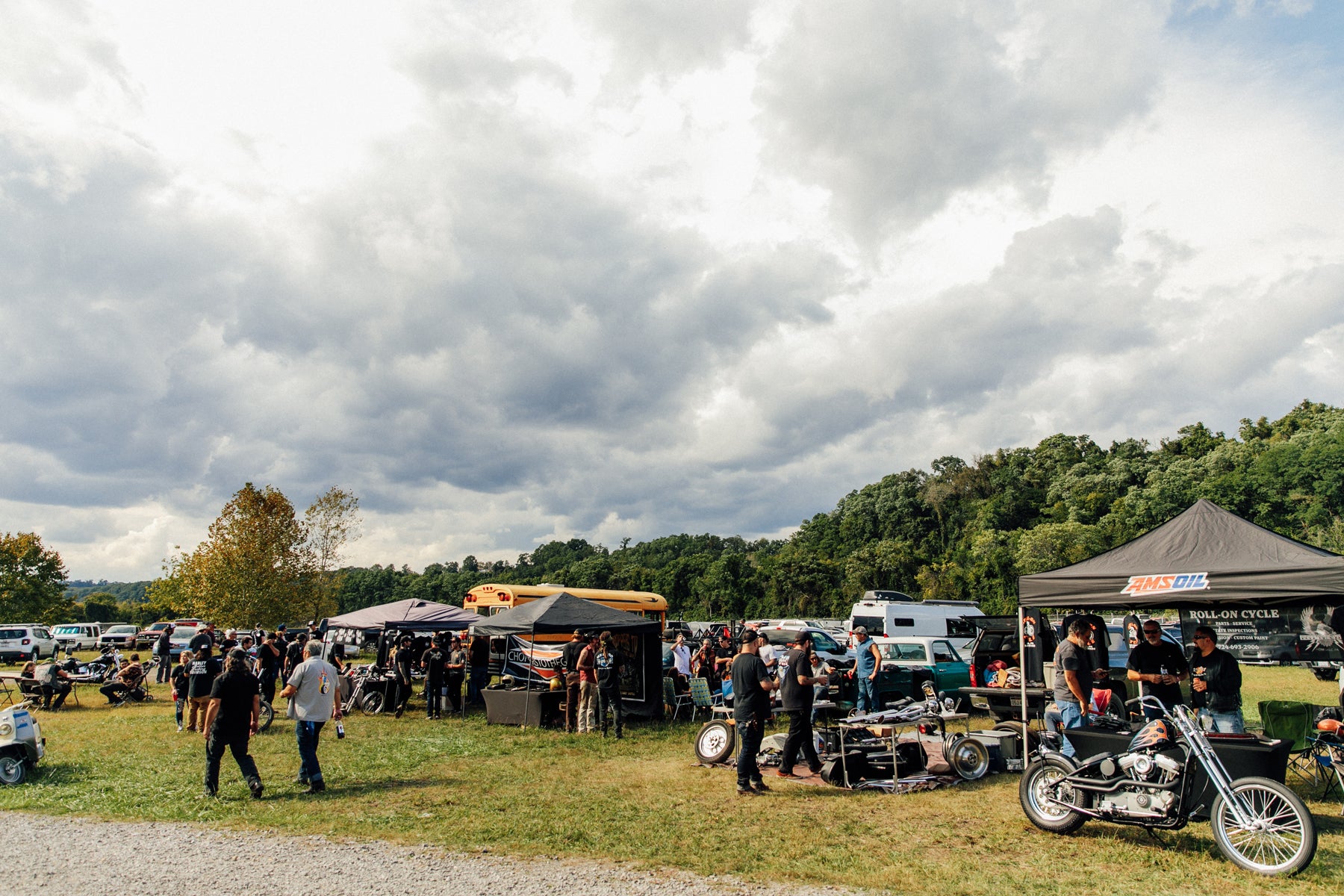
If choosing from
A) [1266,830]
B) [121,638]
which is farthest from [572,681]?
[121,638]

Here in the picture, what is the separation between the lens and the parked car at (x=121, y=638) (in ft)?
133

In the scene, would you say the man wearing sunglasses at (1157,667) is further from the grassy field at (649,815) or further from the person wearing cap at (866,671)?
the person wearing cap at (866,671)

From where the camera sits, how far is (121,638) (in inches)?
1661

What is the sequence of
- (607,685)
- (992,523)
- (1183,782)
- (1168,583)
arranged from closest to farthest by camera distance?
(1183,782) < (1168,583) < (607,685) < (992,523)

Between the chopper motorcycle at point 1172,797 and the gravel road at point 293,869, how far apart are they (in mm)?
2493

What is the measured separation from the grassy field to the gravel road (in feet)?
0.97

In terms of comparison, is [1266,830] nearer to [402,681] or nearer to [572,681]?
[572,681]

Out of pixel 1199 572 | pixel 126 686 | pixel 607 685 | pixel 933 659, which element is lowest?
pixel 126 686

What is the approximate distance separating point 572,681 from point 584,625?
953 mm

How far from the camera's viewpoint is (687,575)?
236 feet

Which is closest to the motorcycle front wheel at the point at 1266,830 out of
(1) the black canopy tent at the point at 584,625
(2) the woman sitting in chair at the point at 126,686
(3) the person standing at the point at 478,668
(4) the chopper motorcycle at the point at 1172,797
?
(4) the chopper motorcycle at the point at 1172,797

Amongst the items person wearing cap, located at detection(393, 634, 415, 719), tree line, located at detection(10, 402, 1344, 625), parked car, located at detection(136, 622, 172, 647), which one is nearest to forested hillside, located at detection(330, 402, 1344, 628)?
tree line, located at detection(10, 402, 1344, 625)

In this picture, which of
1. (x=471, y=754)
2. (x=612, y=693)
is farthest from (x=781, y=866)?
(x=612, y=693)

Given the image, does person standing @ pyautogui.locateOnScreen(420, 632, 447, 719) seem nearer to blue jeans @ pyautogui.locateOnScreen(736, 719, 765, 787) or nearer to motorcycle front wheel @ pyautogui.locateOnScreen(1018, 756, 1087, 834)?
blue jeans @ pyautogui.locateOnScreen(736, 719, 765, 787)
